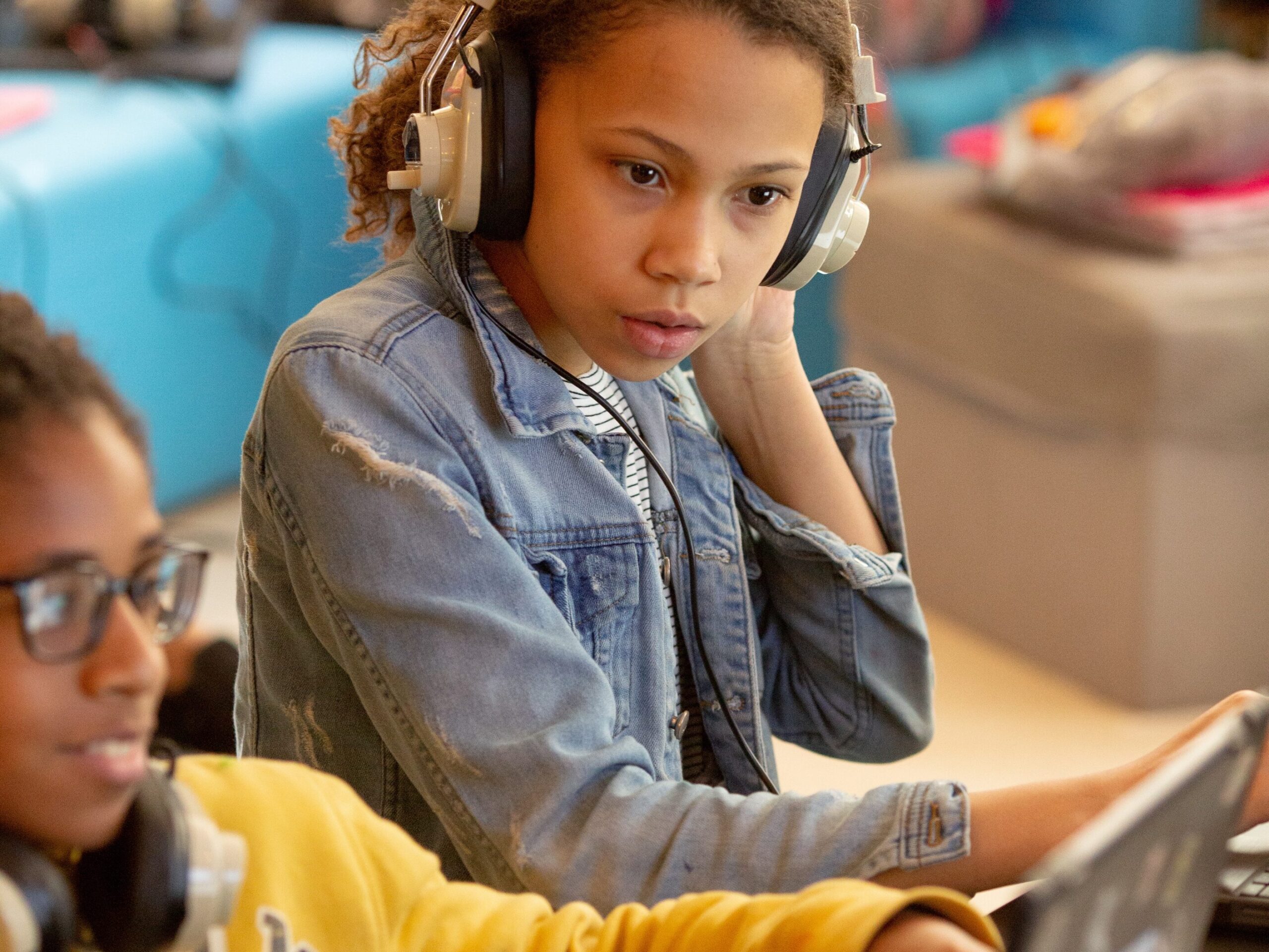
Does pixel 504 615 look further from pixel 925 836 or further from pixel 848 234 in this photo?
pixel 848 234

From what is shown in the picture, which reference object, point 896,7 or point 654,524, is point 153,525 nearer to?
point 654,524

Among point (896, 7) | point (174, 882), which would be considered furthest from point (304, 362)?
point (896, 7)

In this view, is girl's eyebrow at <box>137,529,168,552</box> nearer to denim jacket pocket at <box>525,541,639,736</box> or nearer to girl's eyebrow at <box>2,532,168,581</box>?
girl's eyebrow at <box>2,532,168,581</box>

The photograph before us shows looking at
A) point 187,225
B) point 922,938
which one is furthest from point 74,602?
point 187,225

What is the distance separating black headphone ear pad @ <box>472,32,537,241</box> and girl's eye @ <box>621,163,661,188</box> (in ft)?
0.20

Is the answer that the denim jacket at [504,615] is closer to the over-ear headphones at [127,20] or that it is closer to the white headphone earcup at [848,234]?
the white headphone earcup at [848,234]

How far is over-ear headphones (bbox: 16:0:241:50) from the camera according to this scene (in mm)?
2719

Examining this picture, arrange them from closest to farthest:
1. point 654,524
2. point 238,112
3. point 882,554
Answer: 1. point 654,524
2. point 882,554
3. point 238,112

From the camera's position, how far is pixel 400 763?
85 centimetres

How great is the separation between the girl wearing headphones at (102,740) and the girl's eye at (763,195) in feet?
1.31

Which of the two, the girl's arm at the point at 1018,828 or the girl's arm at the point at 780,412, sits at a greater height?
the girl's arm at the point at 780,412

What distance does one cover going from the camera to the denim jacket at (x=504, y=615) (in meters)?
0.77

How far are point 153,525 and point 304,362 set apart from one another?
244 mm

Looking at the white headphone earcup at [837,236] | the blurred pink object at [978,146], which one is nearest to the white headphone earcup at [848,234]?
the white headphone earcup at [837,236]
